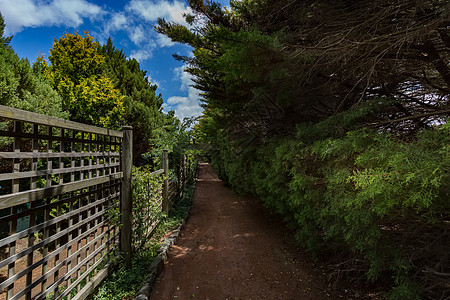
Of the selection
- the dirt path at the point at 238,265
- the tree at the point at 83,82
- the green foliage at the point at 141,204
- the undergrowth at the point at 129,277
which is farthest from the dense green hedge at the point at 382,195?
the tree at the point at 83,82

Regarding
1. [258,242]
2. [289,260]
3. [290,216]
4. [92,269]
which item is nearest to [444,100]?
[290,216]

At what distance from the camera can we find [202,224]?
5887mm

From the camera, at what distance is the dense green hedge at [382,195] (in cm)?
160

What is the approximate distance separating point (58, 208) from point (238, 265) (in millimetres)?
2974

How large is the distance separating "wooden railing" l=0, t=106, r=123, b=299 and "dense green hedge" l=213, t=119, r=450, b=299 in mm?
2742

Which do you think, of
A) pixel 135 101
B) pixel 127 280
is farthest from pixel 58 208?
pixel 135 101

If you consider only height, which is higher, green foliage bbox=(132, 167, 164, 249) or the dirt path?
green foliage bbox=(132, 167, 164, 249)

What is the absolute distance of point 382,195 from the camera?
174cm

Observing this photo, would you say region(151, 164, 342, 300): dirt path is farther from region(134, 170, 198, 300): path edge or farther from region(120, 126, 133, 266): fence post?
region(120, 126, 133, 266): fence post

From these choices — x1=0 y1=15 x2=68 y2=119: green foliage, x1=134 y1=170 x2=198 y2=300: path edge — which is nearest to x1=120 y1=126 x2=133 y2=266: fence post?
x1=134 y1=170 x2=198 y2=300: path edge

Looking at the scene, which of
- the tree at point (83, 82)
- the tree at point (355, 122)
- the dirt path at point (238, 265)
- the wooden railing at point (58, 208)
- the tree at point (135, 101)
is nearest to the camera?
the wooden railing at point (58, 208)

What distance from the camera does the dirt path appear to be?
3.00 metres

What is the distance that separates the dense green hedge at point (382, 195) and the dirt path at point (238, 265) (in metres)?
0.70

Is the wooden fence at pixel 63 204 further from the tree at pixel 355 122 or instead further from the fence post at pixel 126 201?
the tree at pixel 355 122
